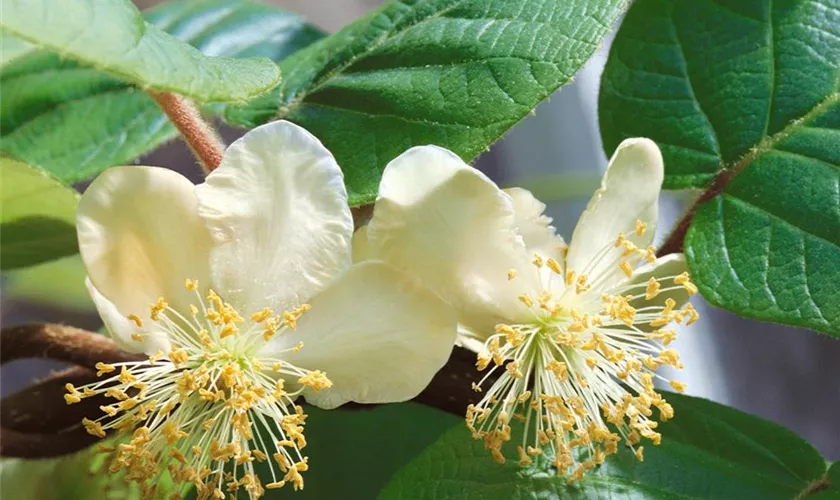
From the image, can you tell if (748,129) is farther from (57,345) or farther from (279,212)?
(57,345)

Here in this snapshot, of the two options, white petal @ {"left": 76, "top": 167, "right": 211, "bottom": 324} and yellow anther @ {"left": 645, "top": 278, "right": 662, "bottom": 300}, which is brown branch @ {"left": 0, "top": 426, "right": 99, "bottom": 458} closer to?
white petal @ {"left": 76, "top": 167, "right": 211, "bottom": 324}

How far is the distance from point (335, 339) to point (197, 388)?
7 centimetres

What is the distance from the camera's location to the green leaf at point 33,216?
407mm

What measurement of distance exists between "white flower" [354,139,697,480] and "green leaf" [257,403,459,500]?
5.9 inches

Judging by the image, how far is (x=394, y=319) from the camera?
363 millimetres

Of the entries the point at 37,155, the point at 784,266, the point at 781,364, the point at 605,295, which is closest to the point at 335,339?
Answer: the point at 605,295

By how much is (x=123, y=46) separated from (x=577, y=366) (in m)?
0.26

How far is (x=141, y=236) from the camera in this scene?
360 millimetres

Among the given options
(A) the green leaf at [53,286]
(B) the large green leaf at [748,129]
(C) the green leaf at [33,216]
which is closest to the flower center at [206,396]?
(C) the green leaf at [33,216]

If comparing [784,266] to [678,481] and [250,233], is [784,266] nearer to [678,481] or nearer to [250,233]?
[678,481]

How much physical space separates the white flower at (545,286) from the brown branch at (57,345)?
17cm

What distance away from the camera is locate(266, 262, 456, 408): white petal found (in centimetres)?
36

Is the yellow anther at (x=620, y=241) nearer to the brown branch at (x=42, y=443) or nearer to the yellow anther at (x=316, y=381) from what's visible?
the yellow anther at (x=316, y=381)

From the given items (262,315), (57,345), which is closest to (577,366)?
(262,315)
